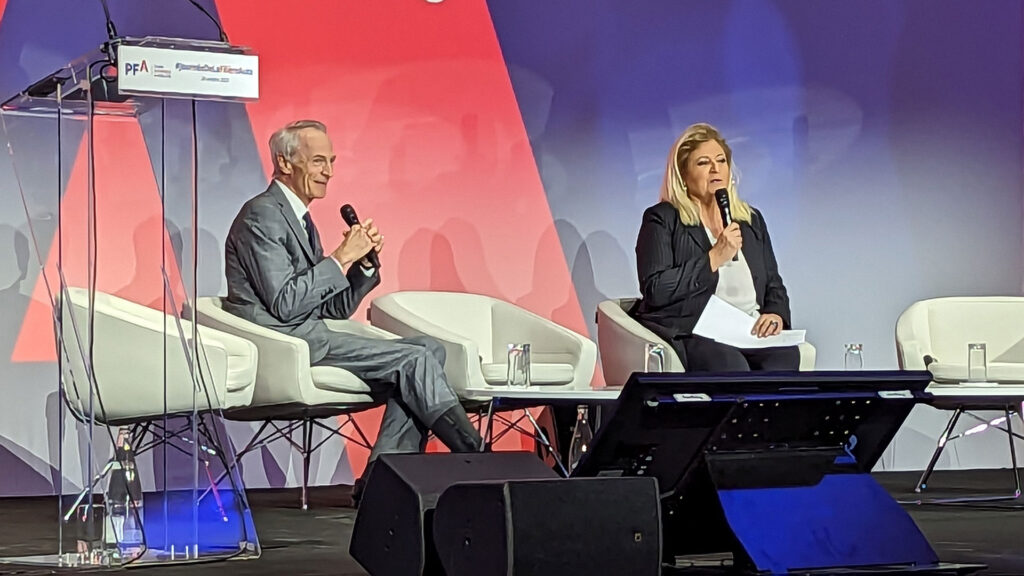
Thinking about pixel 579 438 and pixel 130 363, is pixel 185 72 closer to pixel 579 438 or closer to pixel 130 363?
pixel 130 363

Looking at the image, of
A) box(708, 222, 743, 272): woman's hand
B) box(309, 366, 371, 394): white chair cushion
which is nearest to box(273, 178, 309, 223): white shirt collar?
box(309, 366, 371, 394): white chair cushion

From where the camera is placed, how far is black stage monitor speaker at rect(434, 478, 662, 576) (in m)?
2.73

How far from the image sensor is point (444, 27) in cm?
657

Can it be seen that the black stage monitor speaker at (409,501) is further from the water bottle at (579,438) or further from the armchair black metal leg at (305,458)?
the armchair black metal leg at (305,458)

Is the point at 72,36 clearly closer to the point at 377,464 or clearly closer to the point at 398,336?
the point at 398,336

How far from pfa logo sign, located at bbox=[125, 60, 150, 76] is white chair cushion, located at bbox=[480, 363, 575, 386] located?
239 cm

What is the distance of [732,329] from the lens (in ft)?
16.7

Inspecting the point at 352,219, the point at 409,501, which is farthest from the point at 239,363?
the point at 409,501

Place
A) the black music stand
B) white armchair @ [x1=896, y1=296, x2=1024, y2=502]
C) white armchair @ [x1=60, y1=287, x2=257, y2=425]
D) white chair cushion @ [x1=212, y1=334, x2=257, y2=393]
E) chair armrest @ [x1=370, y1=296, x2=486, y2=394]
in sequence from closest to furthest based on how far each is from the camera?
the black music stand, white armchair @ [x1=60, y1=287, x2=257, y2=425], white chair cushion @ [x1=212, y1=334, x2=257, y2=393], chair armrest @ [x1=370, y1=296, x2=486, y2=394], white armchair @ [x1=896, y1=296, x2=1024, y2=502]

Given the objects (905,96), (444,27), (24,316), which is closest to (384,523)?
(24,316)

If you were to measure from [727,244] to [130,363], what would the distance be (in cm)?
216

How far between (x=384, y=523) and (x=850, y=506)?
3.11 feet

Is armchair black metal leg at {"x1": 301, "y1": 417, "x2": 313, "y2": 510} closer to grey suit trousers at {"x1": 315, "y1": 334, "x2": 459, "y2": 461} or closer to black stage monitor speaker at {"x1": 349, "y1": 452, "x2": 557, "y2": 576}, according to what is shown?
grey suit trousers at {"x1": 315, "y1": 334, "x2": 459, "y2": 461}

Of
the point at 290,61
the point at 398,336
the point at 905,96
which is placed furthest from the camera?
the point at 905,96
